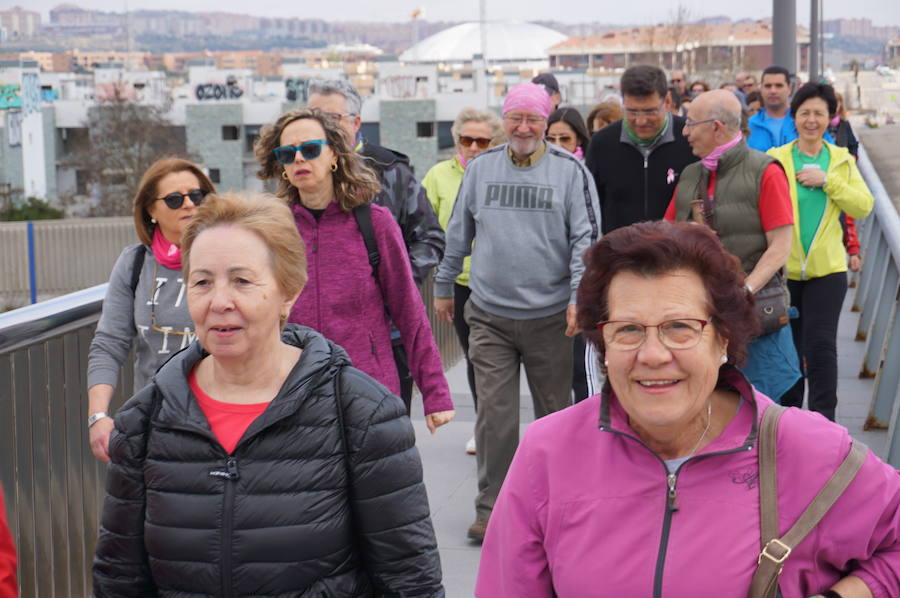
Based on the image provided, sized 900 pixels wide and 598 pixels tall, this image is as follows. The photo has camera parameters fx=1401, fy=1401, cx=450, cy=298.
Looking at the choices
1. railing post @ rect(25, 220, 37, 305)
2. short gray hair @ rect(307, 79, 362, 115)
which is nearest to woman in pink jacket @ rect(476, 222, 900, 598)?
short gray hair @ rect(307, 79, 362, 115)

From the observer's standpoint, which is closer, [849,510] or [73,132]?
[849,510]

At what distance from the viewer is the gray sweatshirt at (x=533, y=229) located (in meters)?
6.31

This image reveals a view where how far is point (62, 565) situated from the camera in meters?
5.02

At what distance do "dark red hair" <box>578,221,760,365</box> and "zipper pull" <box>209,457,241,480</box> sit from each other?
832 mm

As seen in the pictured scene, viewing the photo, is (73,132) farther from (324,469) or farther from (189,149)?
(324,469)

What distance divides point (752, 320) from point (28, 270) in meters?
39.1

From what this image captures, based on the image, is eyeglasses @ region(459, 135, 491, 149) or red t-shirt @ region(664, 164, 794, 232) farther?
eyeglasses @ region(459, 135, 491, 149)

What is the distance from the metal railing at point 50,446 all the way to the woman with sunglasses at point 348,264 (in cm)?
81

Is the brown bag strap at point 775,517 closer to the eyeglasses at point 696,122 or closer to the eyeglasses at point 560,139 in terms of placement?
the eyeglasses at point 696,122

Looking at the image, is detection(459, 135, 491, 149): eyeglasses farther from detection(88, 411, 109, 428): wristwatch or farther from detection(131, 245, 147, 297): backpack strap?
detection(88, 411, 109, 428): wristwatch

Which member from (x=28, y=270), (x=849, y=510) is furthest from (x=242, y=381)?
(x=28, y=270)

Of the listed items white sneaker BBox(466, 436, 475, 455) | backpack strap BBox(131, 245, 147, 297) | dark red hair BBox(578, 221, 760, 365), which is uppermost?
dark red hair BBox(578, 221, 760, 365)

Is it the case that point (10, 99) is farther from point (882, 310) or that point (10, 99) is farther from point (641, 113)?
point (641, 113)

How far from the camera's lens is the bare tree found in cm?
7406
